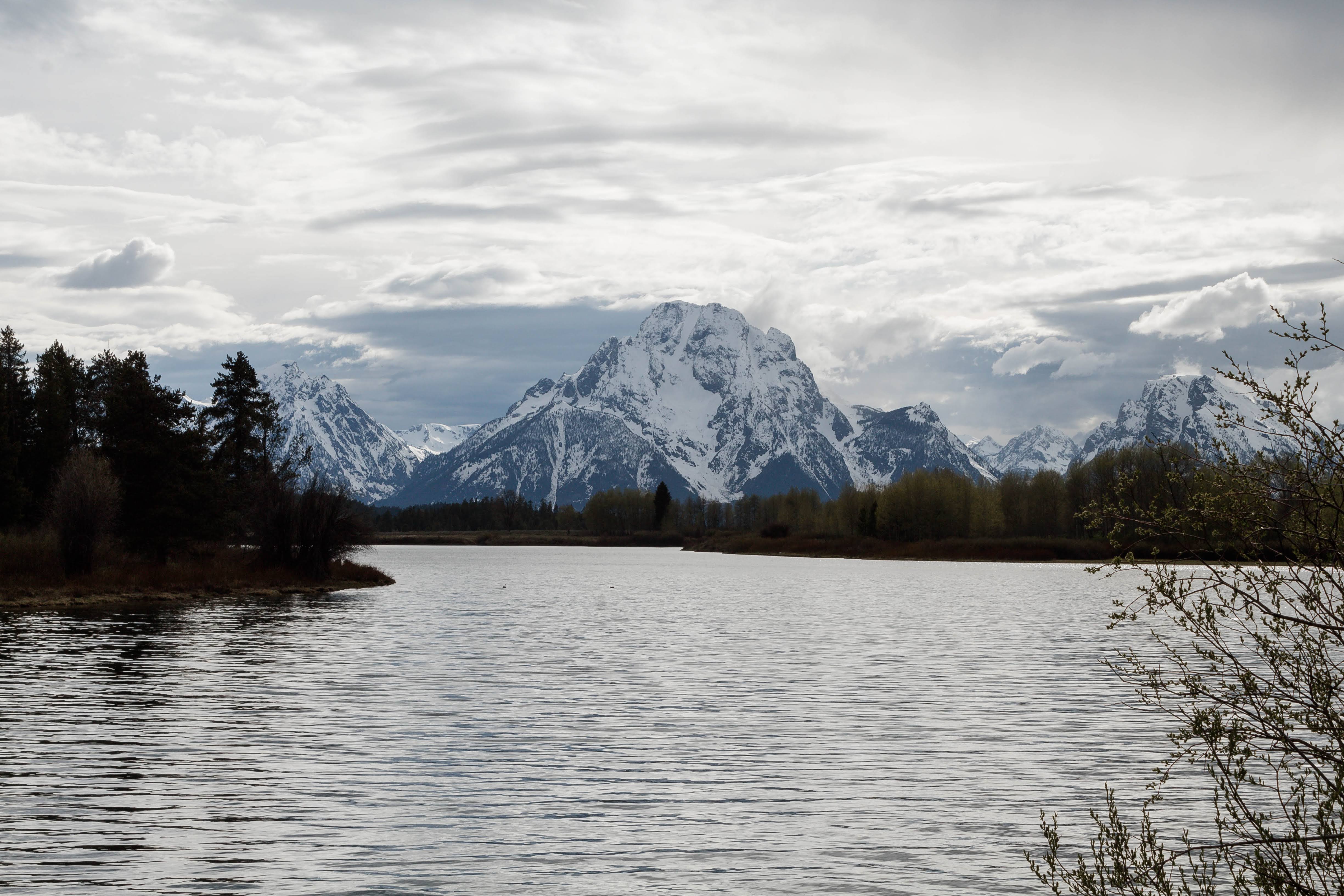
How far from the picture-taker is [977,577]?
120000 mm

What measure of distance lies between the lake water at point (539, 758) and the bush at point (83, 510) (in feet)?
35.9

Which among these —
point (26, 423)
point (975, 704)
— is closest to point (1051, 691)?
point (975, 704)

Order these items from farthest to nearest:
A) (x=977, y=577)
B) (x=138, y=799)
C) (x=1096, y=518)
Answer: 1. (x=977, y=577)
2. (x=138, y=799)
3. (x=1096, y=518)

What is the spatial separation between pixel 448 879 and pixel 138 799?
7019 millimetres

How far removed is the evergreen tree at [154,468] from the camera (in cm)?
7638

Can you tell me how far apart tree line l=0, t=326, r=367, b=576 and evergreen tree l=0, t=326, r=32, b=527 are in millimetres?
91

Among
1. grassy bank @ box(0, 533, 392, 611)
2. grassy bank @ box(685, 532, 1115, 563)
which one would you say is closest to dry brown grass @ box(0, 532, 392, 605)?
grassy bank @ box(0, 533, 392, 611)

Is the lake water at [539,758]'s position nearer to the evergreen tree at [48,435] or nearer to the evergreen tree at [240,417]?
the evergreen tree at [48,435]

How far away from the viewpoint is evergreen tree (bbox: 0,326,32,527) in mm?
75312

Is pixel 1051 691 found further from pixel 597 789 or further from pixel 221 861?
pixel 221 861

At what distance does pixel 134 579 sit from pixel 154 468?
41.2 ft

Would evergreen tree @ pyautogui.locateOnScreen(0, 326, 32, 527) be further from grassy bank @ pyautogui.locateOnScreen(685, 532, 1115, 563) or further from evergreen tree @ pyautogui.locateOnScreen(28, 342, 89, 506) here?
grassy bank @ pyautogui.locateOnScreen(685, 532, 1115, 563)

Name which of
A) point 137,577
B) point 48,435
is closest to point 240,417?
point 48,435

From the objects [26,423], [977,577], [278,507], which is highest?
[26,423]
